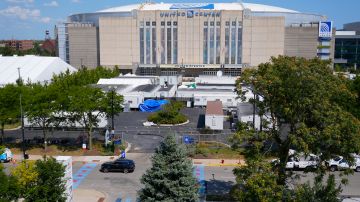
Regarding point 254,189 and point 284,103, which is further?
point 284,103

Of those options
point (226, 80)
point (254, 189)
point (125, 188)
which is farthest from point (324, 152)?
point (226, 80)

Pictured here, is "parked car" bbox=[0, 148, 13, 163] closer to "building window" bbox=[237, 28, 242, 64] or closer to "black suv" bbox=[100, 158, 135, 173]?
"black suv" bbox=[100, 158, 135, 173]

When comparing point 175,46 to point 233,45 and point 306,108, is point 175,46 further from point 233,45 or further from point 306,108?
point 306,108

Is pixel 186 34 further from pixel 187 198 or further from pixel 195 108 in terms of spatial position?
pixel 187 198

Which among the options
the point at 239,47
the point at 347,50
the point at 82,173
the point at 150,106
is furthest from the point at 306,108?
the point at 347,50

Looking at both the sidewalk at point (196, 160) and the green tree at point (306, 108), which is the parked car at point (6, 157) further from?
the green tree at point (306, 108)

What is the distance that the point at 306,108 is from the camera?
19.9m

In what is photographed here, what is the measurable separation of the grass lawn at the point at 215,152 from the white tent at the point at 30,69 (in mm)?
46768

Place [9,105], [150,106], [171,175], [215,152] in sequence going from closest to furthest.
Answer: [171,175], [215,152], [9,105], [150,106]

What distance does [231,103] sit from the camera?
6475 cm

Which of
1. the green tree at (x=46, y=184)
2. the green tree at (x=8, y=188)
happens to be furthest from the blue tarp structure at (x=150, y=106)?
the green tree at (x=8, y=188)

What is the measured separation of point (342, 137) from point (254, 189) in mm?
5130

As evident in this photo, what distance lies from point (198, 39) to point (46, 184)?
90.2m

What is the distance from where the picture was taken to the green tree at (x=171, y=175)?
19.4 m
